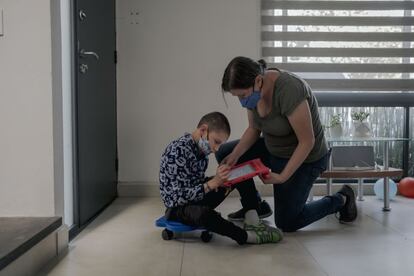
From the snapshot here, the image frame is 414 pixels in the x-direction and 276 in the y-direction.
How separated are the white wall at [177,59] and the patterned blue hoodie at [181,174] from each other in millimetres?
1145

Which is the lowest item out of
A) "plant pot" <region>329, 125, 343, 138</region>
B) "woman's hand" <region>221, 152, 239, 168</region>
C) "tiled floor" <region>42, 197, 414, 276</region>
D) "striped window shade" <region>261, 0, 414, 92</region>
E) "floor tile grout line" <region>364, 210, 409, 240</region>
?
"floor tile grout line" <region>364, 210, 409, 240</region>

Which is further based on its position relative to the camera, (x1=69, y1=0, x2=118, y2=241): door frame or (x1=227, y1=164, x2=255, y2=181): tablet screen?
(x1=69, y1=0, x2=118, y2=241): door frame

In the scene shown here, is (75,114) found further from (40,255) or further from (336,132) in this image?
(336,132)

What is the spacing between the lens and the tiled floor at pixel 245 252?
1.51 meters

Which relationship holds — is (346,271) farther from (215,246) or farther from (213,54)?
(213,54)

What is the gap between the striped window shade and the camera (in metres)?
3.04

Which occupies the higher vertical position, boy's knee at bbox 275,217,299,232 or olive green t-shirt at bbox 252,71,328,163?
olive green t-shirt at bbox 252,71,328,163

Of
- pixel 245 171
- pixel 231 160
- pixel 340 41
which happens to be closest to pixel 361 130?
pixel 340 41

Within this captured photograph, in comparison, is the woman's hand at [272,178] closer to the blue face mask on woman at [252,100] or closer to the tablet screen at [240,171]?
the tablet screen at [240,171]

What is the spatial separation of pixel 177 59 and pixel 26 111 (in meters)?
1.54

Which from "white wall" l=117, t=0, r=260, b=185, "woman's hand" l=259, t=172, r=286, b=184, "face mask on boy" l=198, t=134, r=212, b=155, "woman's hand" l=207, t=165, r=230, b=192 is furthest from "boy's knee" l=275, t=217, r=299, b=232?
"white wall" l=117, t=0, r=260, b=185

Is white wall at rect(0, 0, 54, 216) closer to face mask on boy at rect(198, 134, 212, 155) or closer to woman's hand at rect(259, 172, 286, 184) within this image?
face mask on boy at rect(198, 134, 212, 155)

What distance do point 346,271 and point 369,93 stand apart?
1951 millimetres

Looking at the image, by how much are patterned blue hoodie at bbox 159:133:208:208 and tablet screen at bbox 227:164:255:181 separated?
141 millimetres
